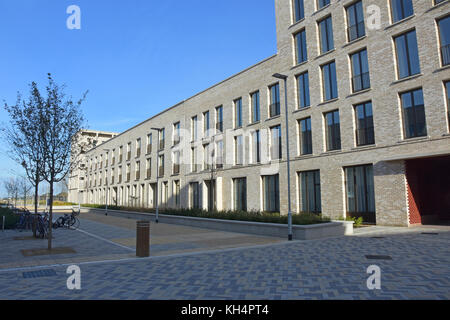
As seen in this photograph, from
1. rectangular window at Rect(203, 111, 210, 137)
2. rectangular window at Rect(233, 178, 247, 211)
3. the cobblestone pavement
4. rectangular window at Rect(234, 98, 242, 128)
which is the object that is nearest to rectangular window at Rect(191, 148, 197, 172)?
rectangular window at Rect(203, 111, 210, 137)

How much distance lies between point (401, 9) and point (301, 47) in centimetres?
730

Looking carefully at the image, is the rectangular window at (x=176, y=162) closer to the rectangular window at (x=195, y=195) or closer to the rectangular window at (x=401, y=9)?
the rectangular window at (x=195, y=195)

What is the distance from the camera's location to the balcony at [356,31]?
1997 centimetres

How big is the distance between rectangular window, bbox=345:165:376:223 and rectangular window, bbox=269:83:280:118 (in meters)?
7.68

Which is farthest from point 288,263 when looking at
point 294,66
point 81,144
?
point 294,66

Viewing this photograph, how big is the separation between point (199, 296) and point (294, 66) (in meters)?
21.4

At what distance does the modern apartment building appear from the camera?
16906mm

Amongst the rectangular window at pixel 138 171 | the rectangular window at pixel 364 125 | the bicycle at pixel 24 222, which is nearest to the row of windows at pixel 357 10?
the rectangular window at pixel 364 125

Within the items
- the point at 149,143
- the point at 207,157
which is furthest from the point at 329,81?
the point at 149,143

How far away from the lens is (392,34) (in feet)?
59.8

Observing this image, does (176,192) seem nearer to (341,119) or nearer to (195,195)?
(195,195)

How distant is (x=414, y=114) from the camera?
674 inches

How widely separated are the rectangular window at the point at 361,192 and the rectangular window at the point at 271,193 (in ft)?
19.2
